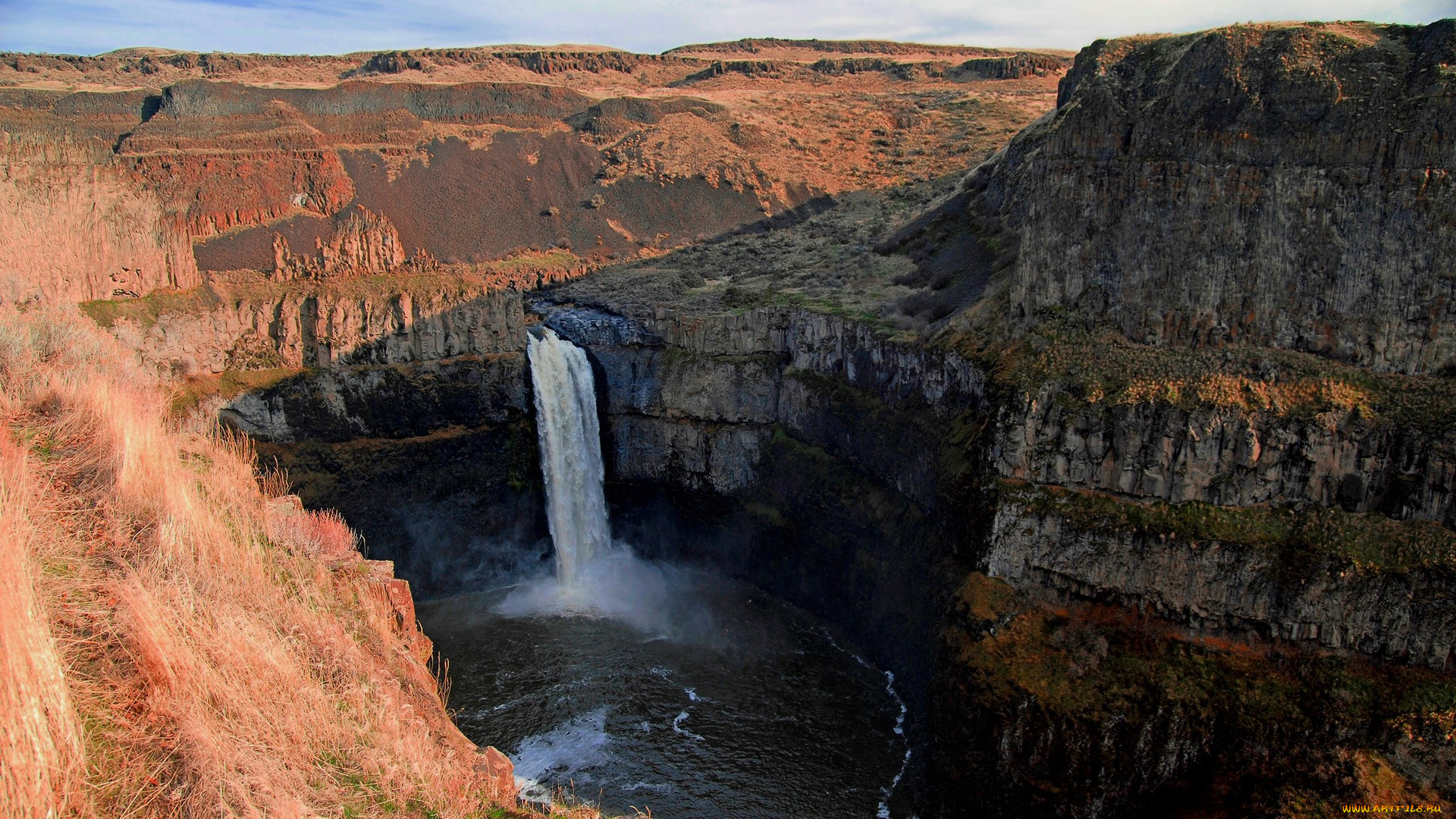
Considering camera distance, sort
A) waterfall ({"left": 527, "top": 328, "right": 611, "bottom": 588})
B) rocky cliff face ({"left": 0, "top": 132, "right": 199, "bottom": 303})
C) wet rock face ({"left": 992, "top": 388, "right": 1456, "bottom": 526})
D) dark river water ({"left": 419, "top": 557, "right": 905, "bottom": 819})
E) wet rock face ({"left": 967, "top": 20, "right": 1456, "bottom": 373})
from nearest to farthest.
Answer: wet rock face ({"left": 992, "top": 388, "right": 1456, "bottom": 526})
wet rock face ({"left": 967, "top": 20, "right": 1456, "bottom": 373})
dark river water ({"left": 419, "top": 557, "right": 905, "bottom": 819})
rocky cliff face ({"left": 0, "top": 132, "right": 199, "bottom": 303})
waterfall ({"left": 527, "top": 328, "right": 611, "bottom": 588})

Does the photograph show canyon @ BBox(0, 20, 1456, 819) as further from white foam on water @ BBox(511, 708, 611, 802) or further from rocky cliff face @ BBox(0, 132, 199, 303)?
white foam on water @ BBox(511, 708, 611, 802)

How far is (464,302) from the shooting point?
43969 millimetres

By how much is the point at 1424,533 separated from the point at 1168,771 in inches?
318

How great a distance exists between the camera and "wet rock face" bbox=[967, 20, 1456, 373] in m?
27.5

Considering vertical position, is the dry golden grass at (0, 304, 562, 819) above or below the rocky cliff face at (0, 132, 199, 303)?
below

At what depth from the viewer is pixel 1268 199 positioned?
1142 inches

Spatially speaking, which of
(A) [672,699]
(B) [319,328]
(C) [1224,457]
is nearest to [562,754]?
(A) [672,699]

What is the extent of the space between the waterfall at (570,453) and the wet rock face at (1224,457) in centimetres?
2016

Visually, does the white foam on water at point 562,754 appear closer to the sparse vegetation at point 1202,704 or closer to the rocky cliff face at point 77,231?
the sparse vegetation at point 1202,704

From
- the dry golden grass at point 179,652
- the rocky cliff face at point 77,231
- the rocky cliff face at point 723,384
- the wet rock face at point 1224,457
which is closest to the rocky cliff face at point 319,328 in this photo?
the rocky cliff face at point 77,231

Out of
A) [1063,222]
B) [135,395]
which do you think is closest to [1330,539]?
[1063,222]

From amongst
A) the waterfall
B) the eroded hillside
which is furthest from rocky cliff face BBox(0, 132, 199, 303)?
the waterfall

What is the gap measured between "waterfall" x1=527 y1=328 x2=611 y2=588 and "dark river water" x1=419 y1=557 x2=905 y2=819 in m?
2.07

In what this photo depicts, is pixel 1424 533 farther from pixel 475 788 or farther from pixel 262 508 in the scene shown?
pixel 262 508
